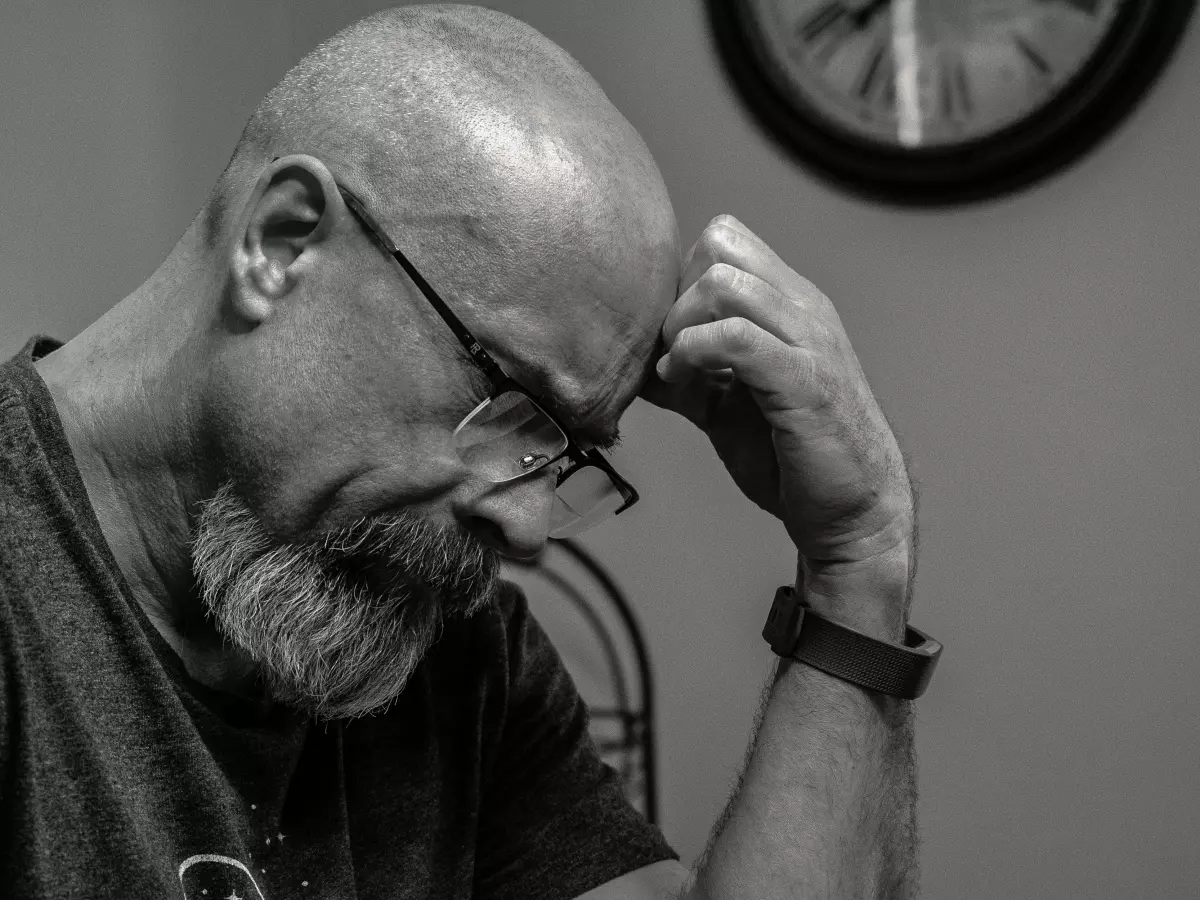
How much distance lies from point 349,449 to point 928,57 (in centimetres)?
127

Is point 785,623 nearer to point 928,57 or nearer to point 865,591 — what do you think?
point 865,591

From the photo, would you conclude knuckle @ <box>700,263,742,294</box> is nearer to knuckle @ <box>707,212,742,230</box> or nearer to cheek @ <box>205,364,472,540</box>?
knuckle @ <box>707,212,742,230</box>

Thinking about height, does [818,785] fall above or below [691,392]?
below

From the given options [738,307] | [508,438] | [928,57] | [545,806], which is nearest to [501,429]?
[508,438]

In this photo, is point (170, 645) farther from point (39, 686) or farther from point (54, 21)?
point (54, 21)

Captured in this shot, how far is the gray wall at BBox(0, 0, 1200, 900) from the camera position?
1617 millimetres

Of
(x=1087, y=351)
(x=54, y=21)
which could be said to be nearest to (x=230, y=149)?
(x=54, y=21)

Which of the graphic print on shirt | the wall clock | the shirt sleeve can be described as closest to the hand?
the shirt sleeve

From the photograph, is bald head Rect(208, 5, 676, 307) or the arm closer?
bald head Rect(208, 5, 676, 307)

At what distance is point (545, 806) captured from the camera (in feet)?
3.70

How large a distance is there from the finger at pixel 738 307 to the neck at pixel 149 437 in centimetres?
38

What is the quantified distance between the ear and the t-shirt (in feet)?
0.55

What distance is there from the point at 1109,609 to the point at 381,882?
1152 mm

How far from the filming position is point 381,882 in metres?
→ 1.00
